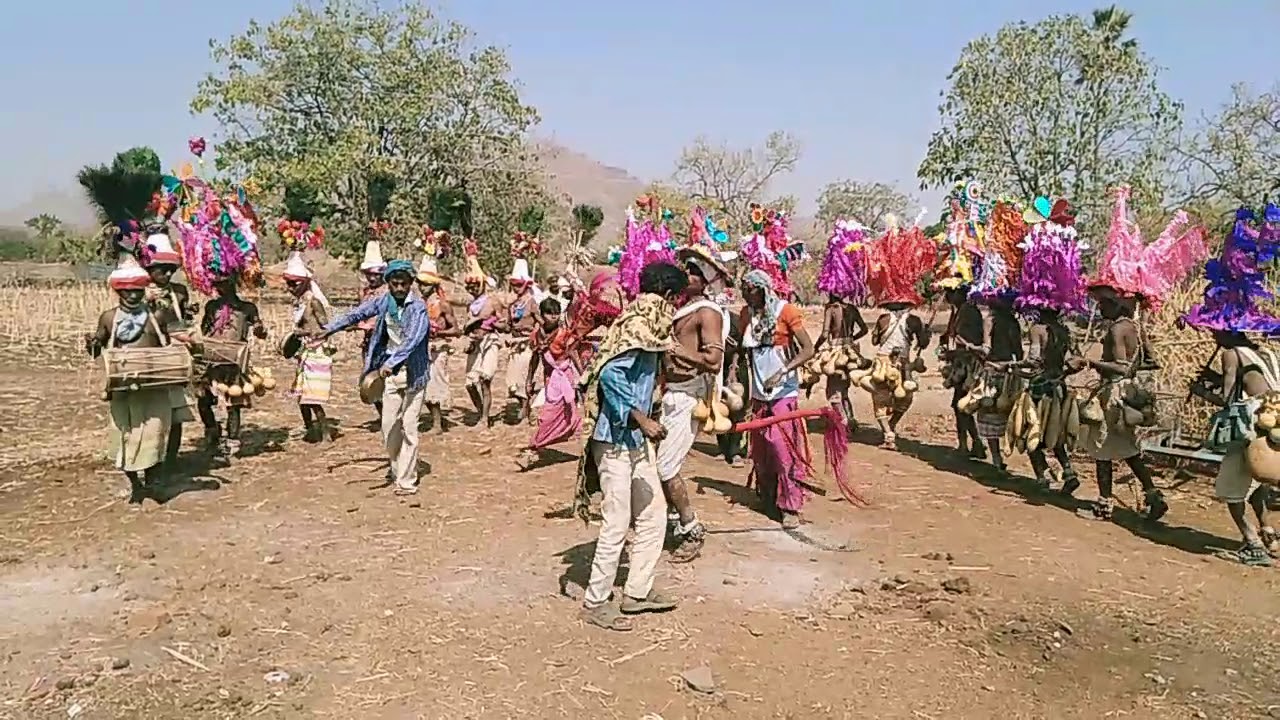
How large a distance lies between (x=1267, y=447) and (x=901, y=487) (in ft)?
10.0

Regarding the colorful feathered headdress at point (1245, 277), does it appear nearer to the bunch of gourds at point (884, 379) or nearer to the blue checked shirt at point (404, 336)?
the bunch of gourds at point (884, 379)

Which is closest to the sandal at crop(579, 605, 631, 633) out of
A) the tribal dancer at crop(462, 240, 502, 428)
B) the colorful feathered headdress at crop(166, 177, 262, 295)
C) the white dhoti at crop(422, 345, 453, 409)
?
the colorful feathered headdress at crop(166, 177, 262, 295)

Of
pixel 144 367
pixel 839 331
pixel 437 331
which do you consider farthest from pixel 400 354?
pixel 839 331

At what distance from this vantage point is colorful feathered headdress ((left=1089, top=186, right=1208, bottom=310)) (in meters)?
7.09

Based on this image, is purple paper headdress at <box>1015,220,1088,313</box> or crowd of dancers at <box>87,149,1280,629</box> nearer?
crowd of dancers at <box>87,149,1280,629</box>

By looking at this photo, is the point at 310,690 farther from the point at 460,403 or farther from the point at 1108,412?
the point at 460,403

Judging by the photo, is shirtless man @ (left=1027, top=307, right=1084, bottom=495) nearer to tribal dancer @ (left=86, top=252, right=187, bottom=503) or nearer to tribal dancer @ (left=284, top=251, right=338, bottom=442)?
tribal dancer @ (left=284, top=251, right=338, bottom=442)

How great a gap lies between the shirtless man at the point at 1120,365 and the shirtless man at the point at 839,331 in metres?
2.97

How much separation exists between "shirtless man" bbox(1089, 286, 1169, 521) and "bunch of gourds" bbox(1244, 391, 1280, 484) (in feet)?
3.43

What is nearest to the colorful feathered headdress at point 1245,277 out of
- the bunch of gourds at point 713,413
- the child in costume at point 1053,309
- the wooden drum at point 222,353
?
the child in costume at point 1053,309

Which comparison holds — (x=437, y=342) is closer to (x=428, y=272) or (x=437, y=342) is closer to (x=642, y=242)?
(x=428, y=272)

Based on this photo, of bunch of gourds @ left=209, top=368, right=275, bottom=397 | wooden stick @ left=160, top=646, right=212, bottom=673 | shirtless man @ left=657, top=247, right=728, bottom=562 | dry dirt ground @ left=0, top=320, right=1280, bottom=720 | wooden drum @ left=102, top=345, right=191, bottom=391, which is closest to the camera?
dry dirt ground @ left=0, top=320, right=1280, bottom=720

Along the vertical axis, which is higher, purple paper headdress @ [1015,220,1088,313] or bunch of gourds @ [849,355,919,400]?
purple paper headdress @ [1015,220,1088,313]

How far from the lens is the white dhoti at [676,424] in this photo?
19.5 ft
